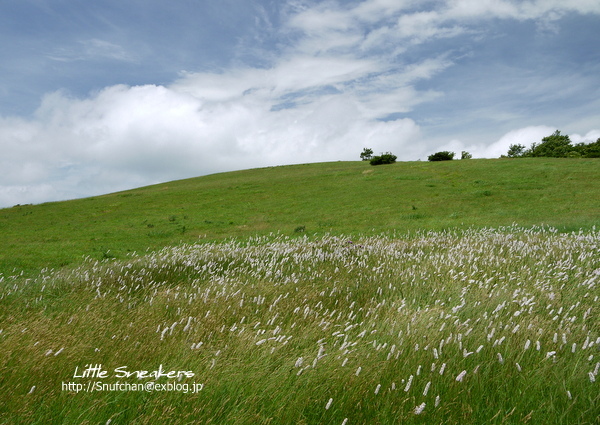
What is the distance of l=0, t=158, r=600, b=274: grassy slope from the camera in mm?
20297

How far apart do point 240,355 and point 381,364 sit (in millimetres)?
1520

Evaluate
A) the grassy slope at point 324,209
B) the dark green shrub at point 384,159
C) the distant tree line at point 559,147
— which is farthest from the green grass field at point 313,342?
the distant tree line at point 559,147

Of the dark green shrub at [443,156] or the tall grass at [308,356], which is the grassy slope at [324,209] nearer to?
the dark green shrub at [443,156]

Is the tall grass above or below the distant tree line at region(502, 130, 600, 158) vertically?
below

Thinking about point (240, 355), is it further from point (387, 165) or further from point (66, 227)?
point (387, 165)

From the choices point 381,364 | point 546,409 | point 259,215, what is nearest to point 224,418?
point 381,364

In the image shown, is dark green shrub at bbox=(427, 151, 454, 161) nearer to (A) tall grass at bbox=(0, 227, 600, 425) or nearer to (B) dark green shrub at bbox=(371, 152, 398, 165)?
(B) dark green shrub at bbox=(371, 152, 398, 165)

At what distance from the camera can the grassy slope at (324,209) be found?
20297 millimetres

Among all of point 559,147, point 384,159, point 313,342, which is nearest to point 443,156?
point 384,159

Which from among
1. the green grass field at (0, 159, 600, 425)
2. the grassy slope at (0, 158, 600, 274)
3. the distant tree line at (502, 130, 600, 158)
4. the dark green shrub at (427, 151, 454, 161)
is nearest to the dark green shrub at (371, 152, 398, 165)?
the dark green shrub at (427, 151, 454, 161)

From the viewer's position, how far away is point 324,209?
98.3ft

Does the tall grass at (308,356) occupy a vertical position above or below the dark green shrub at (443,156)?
below

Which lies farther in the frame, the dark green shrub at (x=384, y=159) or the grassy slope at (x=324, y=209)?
the dark green shrub at (x=384, y=159)

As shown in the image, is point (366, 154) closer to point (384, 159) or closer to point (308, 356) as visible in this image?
point (384, 159)
